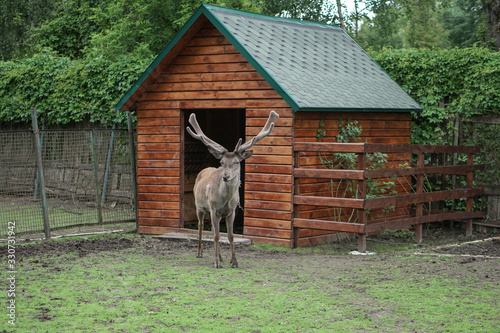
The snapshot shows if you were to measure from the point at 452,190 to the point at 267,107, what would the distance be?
12.0 ft

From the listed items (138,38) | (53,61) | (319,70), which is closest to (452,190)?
(319,70)

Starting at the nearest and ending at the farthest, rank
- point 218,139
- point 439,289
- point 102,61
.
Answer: point 439,289, point 218,139, point 102,61

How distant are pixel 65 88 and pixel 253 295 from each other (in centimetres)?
1104

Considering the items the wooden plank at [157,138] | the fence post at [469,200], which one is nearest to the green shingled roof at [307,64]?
the wooden plank at [157,138]

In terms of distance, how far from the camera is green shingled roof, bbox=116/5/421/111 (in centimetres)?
1055

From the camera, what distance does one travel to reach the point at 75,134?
12.2m

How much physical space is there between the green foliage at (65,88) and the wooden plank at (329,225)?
6.37m

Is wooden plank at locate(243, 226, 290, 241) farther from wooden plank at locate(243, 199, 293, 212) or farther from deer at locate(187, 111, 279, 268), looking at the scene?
deer at locate(187, 111, 279, 268)

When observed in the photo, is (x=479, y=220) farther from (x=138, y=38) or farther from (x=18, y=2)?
(x=18, y=2)

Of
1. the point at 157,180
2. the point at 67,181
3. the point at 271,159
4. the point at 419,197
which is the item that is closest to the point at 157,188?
the point at 157,180

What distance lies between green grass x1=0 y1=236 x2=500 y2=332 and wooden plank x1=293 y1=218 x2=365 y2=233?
1.67 ft

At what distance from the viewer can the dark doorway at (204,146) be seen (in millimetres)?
13305

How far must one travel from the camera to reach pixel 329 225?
32.9 ft

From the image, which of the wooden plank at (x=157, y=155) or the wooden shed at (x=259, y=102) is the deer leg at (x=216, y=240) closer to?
the wooden shed at (x=259, y=102)
